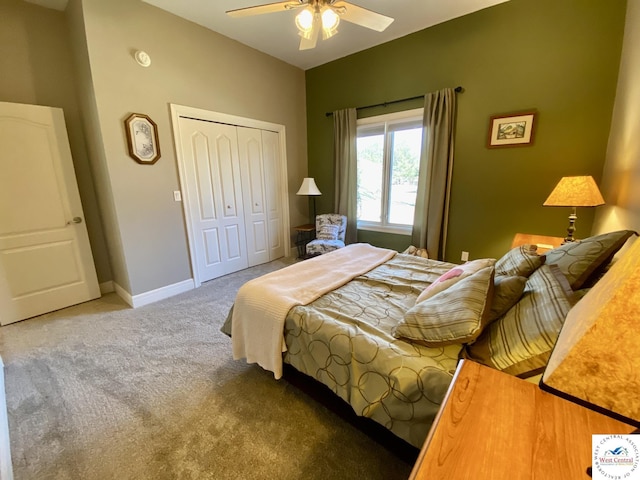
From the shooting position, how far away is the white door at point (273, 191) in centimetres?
395

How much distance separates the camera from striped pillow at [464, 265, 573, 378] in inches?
34.2

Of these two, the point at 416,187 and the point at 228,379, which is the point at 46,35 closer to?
the point at 228,379

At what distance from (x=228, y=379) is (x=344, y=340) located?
1.03 metres

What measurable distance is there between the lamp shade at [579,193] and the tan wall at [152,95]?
139 inches

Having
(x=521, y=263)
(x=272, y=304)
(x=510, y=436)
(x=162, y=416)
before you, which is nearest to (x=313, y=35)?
(x=272, y=304)

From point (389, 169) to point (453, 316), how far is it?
296 centimetres

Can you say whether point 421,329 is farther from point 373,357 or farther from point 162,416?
point 162,416

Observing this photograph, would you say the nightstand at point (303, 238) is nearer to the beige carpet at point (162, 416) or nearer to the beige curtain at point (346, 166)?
the beige curtain at point (346, 166)

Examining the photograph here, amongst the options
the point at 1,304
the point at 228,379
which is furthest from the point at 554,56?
the point at 1,304

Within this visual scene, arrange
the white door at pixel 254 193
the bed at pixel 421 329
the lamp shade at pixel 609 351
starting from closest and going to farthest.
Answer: the lamp shade at pixel 609 351, the bed at pixel 421 329, the white door at pixel 254 193

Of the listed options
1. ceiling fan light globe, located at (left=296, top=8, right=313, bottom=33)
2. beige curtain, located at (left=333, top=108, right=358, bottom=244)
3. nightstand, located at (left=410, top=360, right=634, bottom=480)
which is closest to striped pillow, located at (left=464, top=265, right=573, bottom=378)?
nightstand, located at (left=410, top=360, right=634, bottom=480)

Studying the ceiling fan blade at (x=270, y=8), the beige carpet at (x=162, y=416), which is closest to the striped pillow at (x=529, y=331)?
the beige carpet at (x=162, y=416)

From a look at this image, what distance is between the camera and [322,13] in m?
1.83

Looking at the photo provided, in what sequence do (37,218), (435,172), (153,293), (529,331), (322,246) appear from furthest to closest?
1. (322,246)
2. (435,172)
3. (153,293)
4. (37,218)
5. (529,331)
